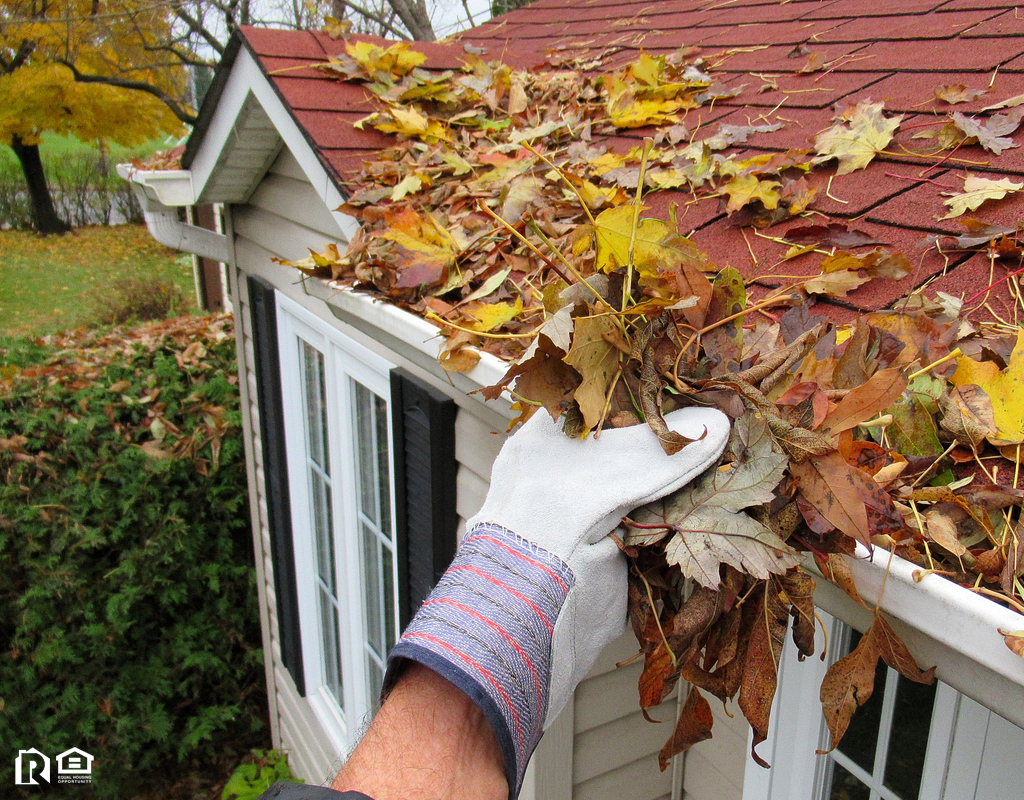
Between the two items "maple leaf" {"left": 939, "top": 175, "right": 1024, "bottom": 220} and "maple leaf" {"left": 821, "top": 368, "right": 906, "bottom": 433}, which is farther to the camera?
"maple leaf" {"left": 939, "top": 175, "right": 1024, "bottom": 220}

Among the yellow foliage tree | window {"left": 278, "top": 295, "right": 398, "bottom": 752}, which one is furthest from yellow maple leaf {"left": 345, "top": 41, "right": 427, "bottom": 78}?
the yellow foliage tree

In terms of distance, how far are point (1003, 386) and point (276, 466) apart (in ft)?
13.1

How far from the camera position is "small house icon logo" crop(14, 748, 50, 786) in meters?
5.44

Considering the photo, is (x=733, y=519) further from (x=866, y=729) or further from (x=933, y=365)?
(x=866, y=729)

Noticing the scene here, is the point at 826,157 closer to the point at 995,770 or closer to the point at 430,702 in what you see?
the point at 995,770

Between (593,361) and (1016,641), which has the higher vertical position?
(593,361)

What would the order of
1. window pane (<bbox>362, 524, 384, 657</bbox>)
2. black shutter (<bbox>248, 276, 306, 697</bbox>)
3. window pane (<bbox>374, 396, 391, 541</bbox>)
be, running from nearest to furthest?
window pane (<bbox>374, 396, 391, 541</bbox>) < window pane (<bbox>362, 524, 384, 657</bbox>) < black shutter (<bbox>248, 276, 306, 697</bbox>)

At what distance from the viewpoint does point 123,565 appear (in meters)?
5.39

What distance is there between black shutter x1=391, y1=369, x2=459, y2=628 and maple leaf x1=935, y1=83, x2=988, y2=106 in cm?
158

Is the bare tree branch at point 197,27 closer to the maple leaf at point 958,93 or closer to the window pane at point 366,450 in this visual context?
the window pane at point 366,450

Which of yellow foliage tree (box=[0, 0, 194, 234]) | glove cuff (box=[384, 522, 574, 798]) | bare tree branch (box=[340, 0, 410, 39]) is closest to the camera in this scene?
glove cuff (box=[384, 522, 574, 798])

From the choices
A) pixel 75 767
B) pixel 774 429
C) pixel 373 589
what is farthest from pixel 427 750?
pixel 75 767

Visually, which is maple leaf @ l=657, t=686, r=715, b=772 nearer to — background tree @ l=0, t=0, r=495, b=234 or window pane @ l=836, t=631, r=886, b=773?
window pane @ l=836, t=631, r=886, b=773

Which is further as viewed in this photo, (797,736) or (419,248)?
(419,248)
